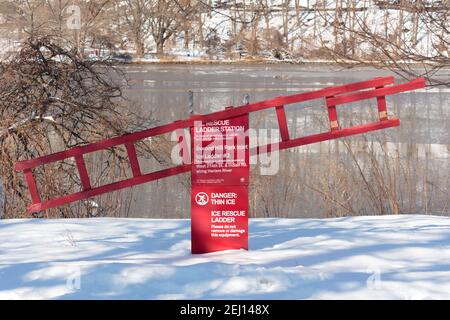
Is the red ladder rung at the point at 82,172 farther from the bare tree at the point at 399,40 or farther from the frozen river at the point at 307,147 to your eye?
the frozen river at the point at 307,147

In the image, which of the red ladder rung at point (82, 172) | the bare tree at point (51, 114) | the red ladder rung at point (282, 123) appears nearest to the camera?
the red ladder rung at point (282, 123)

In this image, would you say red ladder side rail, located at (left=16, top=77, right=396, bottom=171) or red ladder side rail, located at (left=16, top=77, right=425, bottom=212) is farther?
red ladder side rail, located at (left=16, top=77, right=425, bottom=212)

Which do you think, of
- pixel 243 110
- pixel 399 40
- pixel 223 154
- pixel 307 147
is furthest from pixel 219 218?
pixel 307 147

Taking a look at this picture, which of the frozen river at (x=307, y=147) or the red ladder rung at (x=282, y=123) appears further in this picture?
the frozen river at (x=307, y=147)

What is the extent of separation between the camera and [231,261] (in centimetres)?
572

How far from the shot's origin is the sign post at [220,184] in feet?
20.1

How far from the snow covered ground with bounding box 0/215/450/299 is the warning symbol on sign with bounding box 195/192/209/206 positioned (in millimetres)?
387

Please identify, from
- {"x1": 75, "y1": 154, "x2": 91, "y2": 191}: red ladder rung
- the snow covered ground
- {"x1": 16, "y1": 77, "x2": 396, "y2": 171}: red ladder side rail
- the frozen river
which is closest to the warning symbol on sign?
the snow covered ground

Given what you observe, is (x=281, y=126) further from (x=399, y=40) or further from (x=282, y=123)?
(x=399, y=40)

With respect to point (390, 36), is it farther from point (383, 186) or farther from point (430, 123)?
point (430, 123)

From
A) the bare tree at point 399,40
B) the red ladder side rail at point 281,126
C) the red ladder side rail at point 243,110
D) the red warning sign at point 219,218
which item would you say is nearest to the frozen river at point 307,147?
the bare tree at point 399,40

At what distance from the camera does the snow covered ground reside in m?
4.83

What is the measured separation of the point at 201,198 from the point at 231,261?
0.66m

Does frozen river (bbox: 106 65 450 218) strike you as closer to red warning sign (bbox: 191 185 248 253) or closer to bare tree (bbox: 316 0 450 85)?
bare tree (bbox: 316 0 450 85)
